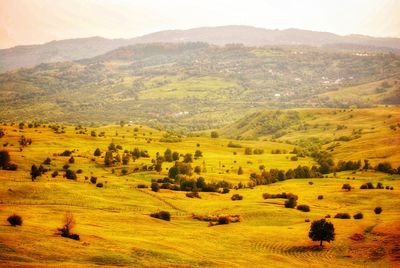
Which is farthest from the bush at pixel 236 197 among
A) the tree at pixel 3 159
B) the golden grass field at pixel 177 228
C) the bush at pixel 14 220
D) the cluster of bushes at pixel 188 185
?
the bush at pixel 14 220

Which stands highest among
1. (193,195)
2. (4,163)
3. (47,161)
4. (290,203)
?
(4,163)

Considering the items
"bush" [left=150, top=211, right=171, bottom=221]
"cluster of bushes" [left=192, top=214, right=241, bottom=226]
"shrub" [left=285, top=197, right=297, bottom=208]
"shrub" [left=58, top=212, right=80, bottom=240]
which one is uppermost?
"shrub" [left=58, top=212, right=80, bottom=240]

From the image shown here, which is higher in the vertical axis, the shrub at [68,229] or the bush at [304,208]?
the shrub at [68,229]

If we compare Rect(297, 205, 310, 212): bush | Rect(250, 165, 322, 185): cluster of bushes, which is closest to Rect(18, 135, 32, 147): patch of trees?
Rect(250, 165, 322, 185): cluster of bushes

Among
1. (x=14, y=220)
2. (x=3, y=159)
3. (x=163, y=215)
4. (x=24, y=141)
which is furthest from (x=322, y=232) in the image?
(x=24, y=141)

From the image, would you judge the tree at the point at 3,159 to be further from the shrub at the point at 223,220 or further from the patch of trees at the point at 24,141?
the shrub at the point at 223,220

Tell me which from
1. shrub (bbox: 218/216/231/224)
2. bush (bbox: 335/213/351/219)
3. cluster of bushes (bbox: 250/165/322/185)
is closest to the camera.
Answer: shrub (bbox: 218/216/231/224)

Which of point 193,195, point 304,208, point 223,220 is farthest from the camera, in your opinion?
point 193,195

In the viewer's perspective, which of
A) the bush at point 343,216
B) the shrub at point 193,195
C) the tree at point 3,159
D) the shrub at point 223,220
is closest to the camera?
the shrub at point 223,220

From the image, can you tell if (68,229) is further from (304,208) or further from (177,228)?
(304,208)

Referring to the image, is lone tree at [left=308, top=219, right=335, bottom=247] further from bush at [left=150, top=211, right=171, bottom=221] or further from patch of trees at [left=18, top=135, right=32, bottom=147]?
patch of trees at [left=18, top=135, right=32, bottom=147]

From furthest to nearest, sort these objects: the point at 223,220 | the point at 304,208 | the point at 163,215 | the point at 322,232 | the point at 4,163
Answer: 1. the point at 4,163
2. the point at 304,208
3. the point at 223,220
4. the point at 163,215
5. the point at 322,232

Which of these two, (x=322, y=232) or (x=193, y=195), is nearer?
(x=322, y=232)

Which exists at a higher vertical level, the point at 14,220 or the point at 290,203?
the point at 14,220
